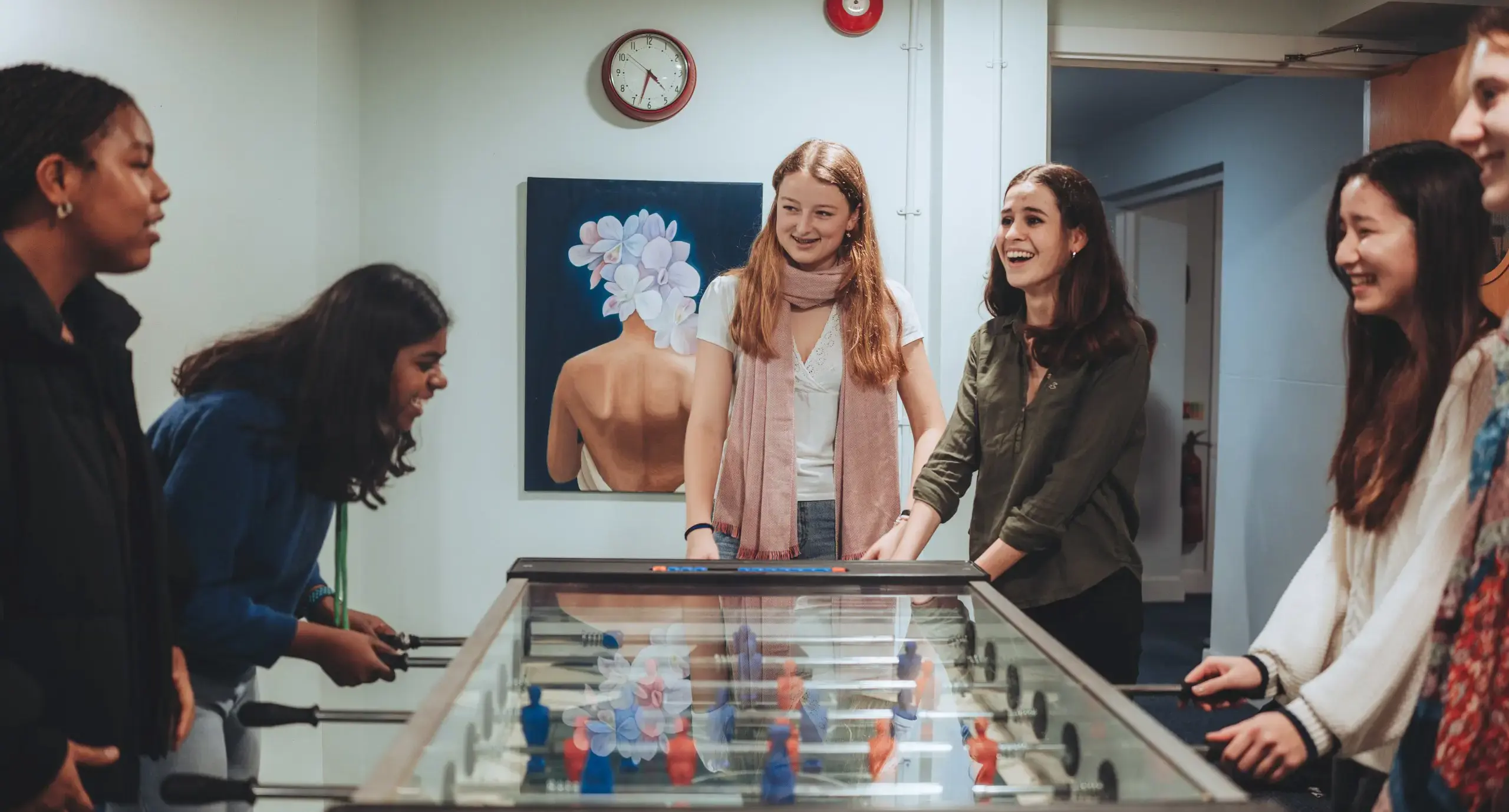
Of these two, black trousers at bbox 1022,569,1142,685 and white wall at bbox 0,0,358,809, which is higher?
white wall at bbox 0,0,358,809

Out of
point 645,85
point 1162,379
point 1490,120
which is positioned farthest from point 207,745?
point 1162,379

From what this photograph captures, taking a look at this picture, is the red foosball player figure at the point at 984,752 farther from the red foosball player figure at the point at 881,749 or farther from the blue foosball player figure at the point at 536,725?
the blue foosball player figure at the point at 536,725

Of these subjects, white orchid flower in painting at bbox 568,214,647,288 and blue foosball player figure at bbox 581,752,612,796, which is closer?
blue foosball player figure at bbox 581,752,612,796

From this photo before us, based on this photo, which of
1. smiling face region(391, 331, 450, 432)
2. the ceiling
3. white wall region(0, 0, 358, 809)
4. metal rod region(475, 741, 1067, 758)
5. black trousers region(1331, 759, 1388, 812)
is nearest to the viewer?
metal rod region(475, 741, 1067, 758)

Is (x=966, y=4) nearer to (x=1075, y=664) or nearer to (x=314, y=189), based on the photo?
(x=314, y=189)

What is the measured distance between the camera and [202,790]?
3.76ft

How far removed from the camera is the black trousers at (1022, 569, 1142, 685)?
2.09m

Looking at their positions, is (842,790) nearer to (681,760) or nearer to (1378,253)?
(681,760)

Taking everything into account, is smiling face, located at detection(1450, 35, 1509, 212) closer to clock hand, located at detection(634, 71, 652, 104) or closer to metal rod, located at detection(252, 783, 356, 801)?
metal rod, located at detection(252, 783, 356, 801)

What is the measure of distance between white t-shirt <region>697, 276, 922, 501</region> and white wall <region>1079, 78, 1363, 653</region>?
2.79 metres

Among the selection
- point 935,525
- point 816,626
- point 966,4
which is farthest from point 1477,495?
point 966,4

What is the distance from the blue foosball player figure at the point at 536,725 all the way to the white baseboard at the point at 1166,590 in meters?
5.53

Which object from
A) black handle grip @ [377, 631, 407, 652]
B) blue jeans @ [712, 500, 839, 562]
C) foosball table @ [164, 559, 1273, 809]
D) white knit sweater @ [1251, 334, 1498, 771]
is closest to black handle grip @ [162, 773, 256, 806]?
foosball table @ [164, 559, 1273, 809]

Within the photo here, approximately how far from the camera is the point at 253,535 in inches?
66.9
